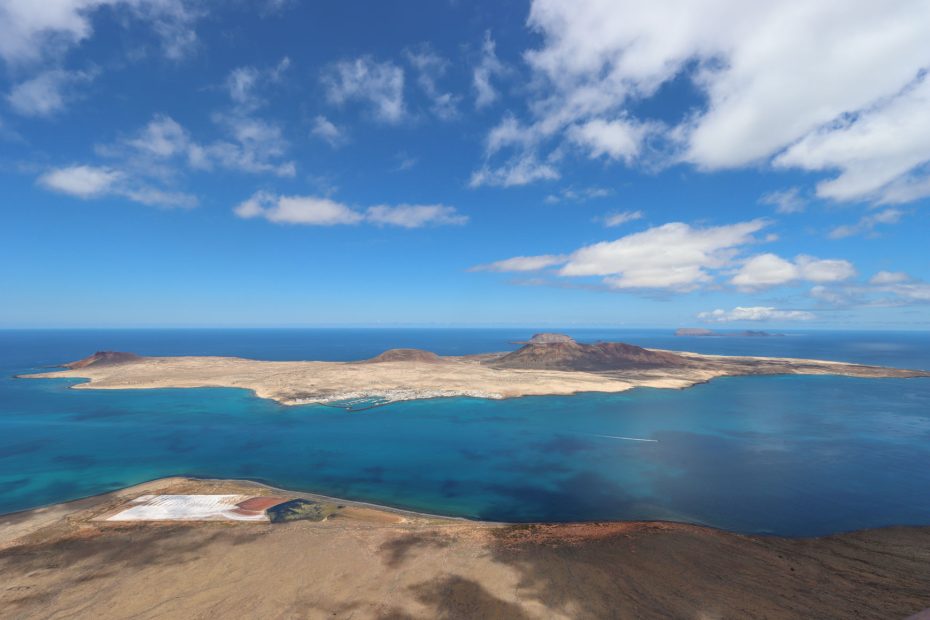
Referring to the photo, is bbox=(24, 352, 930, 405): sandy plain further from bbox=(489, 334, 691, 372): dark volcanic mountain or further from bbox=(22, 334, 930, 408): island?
bbox=(489, 334, 691, 372): dark volcanic mountain

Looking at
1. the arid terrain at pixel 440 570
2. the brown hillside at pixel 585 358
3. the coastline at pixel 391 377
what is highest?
the brown hillside at pixel 585 358

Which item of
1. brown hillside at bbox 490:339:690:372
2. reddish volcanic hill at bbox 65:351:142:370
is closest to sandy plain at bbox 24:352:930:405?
reddish volcanic hill at bbox 65:351:142:370

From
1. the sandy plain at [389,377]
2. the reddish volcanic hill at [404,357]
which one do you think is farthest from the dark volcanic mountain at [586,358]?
the reddish volcanic hill at [404,357]

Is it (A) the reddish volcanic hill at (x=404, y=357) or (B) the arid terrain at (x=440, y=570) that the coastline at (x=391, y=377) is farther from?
(B) the arid terrain at (x=440, y=570)

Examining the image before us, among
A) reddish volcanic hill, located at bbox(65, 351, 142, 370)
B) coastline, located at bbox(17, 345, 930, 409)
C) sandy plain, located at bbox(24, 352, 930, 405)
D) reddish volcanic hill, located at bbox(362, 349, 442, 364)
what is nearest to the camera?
coastline, located at bbox(17, 345, 930, 409)

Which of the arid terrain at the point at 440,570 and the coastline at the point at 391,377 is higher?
the coastline at the point at 391,377

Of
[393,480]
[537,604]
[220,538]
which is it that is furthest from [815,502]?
[220,538]

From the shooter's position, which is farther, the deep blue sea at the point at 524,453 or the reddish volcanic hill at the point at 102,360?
the reddish volcanic hill at the point at 102,360
